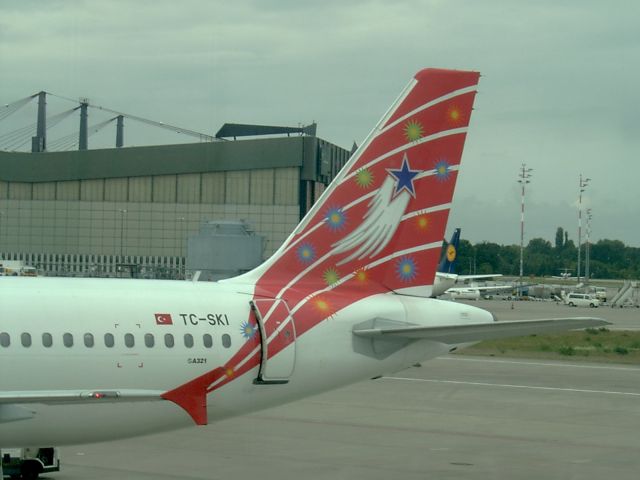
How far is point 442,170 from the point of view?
22.0m

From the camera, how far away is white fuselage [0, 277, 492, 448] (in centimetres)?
1755

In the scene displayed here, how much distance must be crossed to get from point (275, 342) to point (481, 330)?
3717 millimetres

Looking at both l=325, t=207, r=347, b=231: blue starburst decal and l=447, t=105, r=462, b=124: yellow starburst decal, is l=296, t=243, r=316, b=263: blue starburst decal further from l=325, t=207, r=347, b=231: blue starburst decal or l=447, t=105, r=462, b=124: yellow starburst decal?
l=447, t=105, r=462, b=124: yellow starburst decal

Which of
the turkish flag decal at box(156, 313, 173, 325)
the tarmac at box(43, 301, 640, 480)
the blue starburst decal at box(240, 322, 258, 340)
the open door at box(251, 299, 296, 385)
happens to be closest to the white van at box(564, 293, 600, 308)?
the tarmac at box(43, 301, 640, 480)

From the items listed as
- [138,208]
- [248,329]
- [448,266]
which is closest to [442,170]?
[248,329]

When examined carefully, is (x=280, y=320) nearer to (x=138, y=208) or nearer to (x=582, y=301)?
(x=138, y=208)

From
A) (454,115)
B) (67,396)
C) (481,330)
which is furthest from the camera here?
(454,115)

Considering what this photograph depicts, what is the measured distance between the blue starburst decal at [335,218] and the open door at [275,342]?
85.7 inches

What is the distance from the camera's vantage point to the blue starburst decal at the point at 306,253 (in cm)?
2127

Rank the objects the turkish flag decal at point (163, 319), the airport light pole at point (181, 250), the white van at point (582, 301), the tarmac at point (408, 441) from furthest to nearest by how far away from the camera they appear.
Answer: the white van at point (582, 301), the airport light pole at point (181, 250), the tarmac at point (408, 441), the turkish flag decal at point (163, 319)

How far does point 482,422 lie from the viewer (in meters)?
30.3

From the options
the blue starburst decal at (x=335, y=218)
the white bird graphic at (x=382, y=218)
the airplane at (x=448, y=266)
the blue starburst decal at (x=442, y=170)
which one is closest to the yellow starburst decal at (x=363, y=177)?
the white bird graphic at (x=382, y=218)

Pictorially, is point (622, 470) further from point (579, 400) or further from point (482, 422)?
point (579, 400)

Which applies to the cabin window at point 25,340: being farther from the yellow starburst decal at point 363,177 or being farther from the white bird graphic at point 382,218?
the yellow starburst decal at point 363,177
